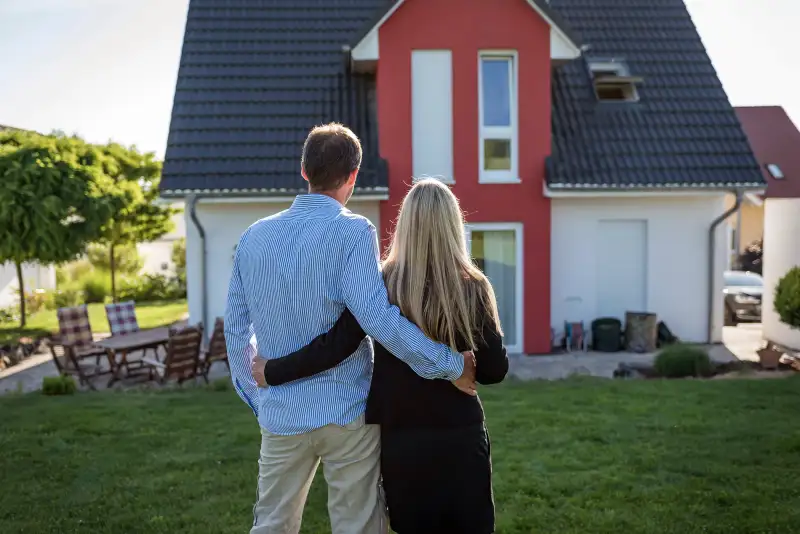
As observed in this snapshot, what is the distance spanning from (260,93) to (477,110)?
4.03 metres

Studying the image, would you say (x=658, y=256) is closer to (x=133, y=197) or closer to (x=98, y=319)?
(x=133, y=197)

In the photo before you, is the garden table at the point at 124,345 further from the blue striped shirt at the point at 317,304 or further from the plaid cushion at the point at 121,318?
the blue striped shirt at the point at 317,304

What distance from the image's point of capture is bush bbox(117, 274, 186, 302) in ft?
84.1

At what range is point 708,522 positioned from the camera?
4652mm

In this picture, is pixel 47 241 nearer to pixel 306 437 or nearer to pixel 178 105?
pixel 178 105

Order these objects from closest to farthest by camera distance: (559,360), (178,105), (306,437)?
1. (306,437)
2. (559,360)
3. (178,105)

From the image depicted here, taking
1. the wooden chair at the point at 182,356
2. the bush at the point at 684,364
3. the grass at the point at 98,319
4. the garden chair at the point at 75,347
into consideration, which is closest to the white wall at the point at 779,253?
the bush at the point at 684,364

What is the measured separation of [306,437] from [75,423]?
5435 millimetres

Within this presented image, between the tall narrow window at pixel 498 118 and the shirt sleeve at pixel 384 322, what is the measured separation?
407 inches

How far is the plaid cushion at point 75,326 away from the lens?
38.2 feet

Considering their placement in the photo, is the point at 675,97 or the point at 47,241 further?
the point at 47,241

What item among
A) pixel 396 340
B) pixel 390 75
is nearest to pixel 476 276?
pixel 396 340

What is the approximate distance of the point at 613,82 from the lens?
14.7 metres

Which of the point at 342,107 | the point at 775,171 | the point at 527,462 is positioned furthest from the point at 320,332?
the point at 775,171
